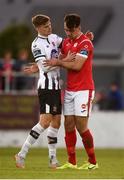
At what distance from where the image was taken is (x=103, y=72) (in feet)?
171

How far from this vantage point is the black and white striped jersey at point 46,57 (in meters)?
Result: 16.7

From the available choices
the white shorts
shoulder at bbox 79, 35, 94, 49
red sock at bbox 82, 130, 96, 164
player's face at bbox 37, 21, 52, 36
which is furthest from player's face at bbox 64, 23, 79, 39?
red sock at bbox 82, 130, 96, 164

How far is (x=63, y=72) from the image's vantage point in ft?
127

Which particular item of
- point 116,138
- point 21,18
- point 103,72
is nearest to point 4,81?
Answer: point 116,138

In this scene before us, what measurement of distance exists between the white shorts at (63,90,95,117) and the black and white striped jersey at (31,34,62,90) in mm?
345

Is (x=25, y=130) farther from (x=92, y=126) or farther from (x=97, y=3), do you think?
(x=97, y=3)

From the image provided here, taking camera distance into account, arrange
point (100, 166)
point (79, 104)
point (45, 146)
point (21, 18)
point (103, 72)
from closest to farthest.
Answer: point (79, 104) < point (100, 166) < point (45, 146) < point (103, 72) < point (21, 18)

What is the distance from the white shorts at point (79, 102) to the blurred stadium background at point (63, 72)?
1165 cm

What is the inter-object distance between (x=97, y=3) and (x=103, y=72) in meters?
14.0

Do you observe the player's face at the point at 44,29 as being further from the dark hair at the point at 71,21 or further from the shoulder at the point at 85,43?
the shoulder at the point at 85,43

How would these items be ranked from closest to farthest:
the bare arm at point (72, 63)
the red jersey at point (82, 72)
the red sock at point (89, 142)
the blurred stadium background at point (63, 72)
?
the bare arm at point (72, 63)
the red jersey at point (82, 72)
the red sock at point (89, 142)
the blurred stadium background at point (63, 72)

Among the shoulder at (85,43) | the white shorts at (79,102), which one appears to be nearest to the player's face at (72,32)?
→ the shoulder at (85,43)

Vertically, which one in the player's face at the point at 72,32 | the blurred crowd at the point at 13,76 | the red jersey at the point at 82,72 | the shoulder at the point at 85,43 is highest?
the player's face at the point at 72,32

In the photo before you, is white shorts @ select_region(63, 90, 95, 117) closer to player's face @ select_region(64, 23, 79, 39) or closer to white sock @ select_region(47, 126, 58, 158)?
white sock @ select_region(47, 126, 58, 158)
